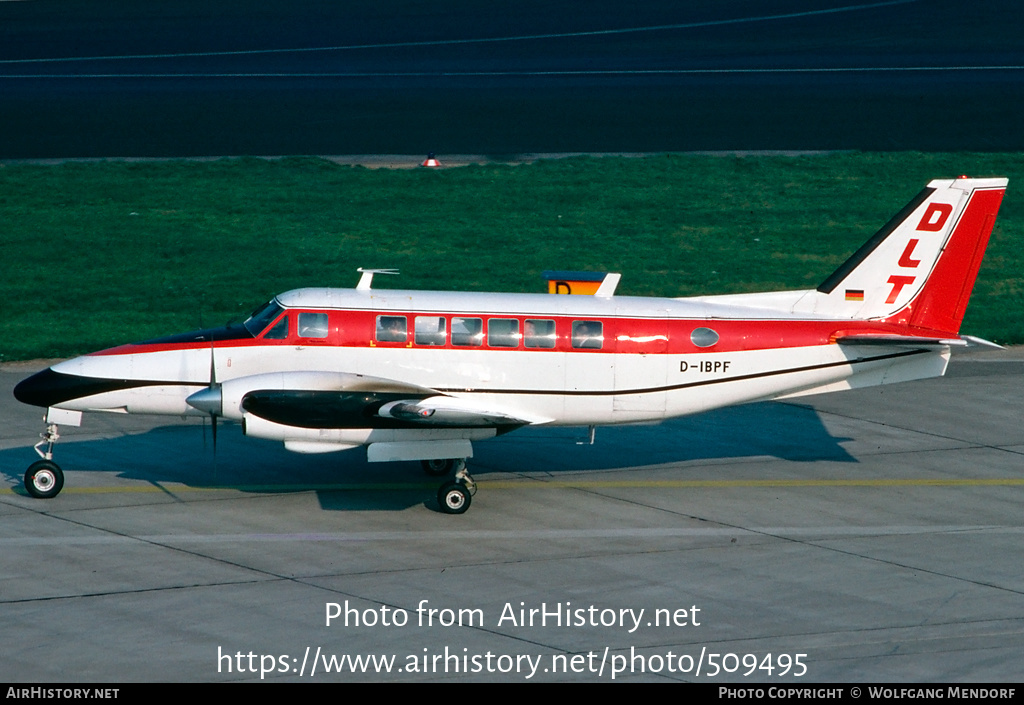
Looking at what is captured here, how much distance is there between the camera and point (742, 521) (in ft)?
66.0

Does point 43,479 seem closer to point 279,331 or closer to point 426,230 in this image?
point 279,331

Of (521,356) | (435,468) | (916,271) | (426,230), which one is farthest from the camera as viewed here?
(426,230)

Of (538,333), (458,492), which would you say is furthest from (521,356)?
(458,492)

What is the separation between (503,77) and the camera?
59156 millimetres

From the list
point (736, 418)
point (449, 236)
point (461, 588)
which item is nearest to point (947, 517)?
point (736, 418)

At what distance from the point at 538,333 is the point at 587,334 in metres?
0.78

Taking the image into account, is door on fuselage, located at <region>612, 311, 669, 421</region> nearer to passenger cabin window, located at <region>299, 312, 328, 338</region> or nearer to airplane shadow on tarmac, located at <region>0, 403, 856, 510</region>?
airplane shadow on tarmac, located at <region>0, 403, 856, 510</region>

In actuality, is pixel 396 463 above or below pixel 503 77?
A: below

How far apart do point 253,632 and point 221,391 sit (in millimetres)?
4712

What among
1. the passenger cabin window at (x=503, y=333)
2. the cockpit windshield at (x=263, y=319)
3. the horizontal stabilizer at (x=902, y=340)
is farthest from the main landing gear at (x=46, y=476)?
the horizontal stabilizer at (x=902, y=340)

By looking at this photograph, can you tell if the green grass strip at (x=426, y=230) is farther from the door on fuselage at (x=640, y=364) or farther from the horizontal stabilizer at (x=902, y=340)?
the door on fuselage at (x=640, y=364)

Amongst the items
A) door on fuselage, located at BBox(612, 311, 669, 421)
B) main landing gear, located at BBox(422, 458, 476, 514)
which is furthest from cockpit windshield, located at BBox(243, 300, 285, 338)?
door on fuselage, located at BBox(612, 311, 669, 421)

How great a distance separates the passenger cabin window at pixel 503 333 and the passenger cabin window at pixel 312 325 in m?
2.56

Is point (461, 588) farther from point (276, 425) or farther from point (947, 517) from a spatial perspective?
point (947, 517)
